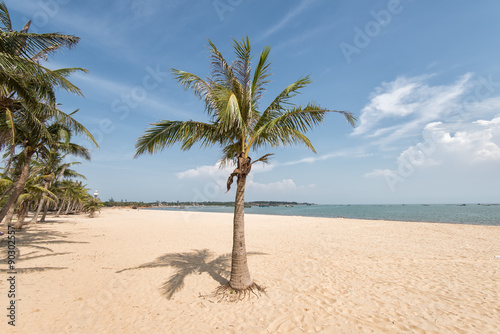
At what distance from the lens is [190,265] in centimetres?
758

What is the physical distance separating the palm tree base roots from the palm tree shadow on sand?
1.75 ft

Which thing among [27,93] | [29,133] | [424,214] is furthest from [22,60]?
[424,214]

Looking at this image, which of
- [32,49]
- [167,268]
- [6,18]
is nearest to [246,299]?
→ [167,268]

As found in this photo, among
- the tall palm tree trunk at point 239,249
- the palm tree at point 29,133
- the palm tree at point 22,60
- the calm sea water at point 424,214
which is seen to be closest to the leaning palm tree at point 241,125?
the tall palm tree trunk at point 239,249

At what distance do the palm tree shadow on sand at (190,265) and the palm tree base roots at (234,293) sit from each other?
533 mm

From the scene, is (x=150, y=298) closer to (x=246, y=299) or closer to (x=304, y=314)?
(x=246, y=299)

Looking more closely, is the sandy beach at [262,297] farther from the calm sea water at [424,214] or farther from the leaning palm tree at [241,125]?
the calm sea water at [424,214]

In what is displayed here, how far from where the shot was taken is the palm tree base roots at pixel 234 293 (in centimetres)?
507

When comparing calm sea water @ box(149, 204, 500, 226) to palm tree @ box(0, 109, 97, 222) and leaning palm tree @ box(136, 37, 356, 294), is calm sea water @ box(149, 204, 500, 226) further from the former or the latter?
palm tree @ box(0, 109, 97, 222)

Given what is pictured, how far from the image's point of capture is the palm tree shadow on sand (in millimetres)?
5938

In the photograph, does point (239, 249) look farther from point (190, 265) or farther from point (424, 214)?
point (424, 214)

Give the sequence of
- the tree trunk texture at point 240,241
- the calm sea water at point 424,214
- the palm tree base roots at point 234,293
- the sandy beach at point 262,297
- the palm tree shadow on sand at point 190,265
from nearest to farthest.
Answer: the sandy beach at point 262,297, the palm tree base roots at point 234,293, the tree trunk texture at point 240,241, the palm tree shadow on sand at point 190,265, the calm sea water at point 424,214

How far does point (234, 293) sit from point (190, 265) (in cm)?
297

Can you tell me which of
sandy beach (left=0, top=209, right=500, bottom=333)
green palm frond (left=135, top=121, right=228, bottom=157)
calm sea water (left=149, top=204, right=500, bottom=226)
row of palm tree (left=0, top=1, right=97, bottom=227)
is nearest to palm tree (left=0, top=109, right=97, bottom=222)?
row of palm tree (left=0, top=1, right=97, bottom=227)
